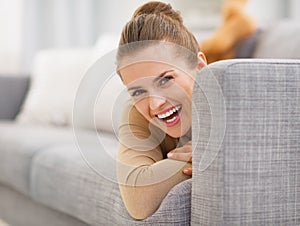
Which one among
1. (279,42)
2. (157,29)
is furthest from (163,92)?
(279,42)

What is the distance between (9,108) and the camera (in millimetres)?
3182

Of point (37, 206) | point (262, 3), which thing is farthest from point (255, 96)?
point (262, 3)

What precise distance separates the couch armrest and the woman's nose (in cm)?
198

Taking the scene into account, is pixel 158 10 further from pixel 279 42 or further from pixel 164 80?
pixel 279 42

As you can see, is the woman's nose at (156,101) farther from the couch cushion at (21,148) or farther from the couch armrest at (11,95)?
the couch armrest at (11,95)

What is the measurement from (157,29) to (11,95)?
6.60 ft

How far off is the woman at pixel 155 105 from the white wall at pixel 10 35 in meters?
2.80

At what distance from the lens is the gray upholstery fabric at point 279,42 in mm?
1978

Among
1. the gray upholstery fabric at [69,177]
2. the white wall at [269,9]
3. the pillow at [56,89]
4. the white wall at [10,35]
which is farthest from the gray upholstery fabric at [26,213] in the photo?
the white wall at [10,35]

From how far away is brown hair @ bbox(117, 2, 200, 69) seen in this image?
132cm

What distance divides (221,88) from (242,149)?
0.13m

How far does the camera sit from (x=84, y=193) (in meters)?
1.75

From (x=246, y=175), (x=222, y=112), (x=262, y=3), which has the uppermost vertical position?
(x=222, y=112)

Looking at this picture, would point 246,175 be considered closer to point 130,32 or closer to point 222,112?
point 222,112
